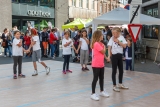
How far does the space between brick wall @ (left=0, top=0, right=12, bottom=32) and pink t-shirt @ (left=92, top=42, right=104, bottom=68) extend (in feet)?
75.0

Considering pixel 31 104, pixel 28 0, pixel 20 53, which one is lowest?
pixel 31 104

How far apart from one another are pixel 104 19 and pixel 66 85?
655 centimetres

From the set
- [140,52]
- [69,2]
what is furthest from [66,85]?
[69,2]

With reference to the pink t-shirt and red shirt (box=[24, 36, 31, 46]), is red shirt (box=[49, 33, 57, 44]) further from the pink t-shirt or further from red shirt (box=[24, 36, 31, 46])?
the pink t-shirt

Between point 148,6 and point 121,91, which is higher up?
point 148,6

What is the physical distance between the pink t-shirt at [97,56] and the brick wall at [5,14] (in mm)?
22859

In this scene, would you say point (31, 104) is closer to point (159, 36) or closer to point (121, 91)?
point (121, 91)

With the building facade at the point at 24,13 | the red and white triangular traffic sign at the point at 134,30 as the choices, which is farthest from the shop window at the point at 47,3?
the red and white triangular traffic sign at the point at 134,30

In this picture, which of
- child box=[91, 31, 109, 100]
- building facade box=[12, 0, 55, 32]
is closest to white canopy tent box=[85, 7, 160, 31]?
child box=[91, 31, 109, 100]

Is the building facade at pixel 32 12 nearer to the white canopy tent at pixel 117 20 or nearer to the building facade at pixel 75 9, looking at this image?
the building facade at pixel 75 9

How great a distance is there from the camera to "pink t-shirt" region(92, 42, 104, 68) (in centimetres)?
775

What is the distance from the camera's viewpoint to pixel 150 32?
62.1ft

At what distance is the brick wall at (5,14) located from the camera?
2917 centimetres

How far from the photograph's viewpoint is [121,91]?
865 cm
